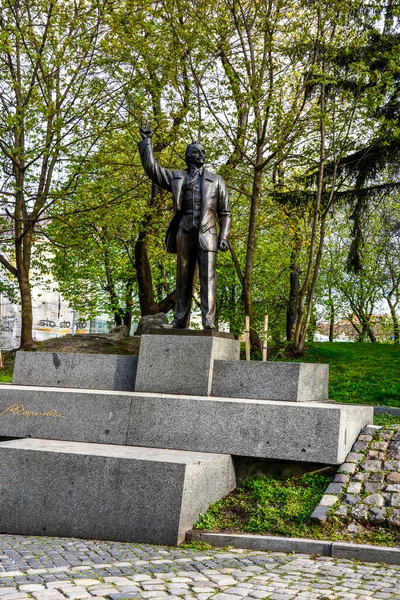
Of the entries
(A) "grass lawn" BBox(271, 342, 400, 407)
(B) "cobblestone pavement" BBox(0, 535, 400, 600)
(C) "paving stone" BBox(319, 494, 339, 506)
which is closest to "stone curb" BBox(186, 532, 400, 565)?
(B) "cobblestone pavement" BBox(0, 535, 400, 600)

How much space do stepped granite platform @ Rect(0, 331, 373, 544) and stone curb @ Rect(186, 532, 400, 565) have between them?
35cm

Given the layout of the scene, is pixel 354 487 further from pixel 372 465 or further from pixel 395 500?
pixel 372 465

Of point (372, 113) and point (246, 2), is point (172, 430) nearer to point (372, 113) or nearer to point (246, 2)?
point (372, 113)

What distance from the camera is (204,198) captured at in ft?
32.8

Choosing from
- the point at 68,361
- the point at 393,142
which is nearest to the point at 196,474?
the point at 68,361

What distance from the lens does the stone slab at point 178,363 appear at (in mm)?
9406

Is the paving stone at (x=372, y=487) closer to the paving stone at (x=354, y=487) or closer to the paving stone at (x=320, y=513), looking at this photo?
the paving stone at (x=354, y=487)

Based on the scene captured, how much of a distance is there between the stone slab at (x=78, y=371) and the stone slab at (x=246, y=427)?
1567 millimetres

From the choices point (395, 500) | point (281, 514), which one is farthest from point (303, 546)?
point (395, 500)

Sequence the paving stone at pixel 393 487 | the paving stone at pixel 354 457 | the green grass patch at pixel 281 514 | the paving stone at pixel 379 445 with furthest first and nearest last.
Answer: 1. the paving stone at pixel 379 445
2. the paving stone at pixel 354 457
3. the paving stone at pixel 393 487
4. the green grass patch at pixel 281 514

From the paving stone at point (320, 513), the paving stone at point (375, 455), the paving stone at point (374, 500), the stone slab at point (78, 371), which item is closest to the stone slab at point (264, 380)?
the paving stone at point (375, 455)

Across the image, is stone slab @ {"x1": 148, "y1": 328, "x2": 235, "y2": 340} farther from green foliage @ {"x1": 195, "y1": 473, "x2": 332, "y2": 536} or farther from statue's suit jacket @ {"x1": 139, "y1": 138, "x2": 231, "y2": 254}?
green foliage @ {"x1": 195, "y1": 473, "x2": 332, "y2": 536}

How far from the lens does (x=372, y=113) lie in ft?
54.1

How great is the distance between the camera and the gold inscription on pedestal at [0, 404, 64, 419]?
8.84 m
